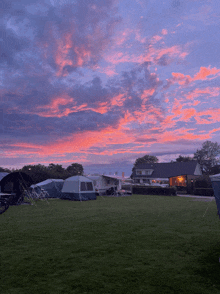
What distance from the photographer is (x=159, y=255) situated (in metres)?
5.47

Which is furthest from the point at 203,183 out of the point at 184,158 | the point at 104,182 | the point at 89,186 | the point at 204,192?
the point at 184,158

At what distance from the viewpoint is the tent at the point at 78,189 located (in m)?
21.0

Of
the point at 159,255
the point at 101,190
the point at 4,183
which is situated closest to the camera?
the point at 159,255

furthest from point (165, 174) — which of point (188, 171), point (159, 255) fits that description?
point (159, 255)

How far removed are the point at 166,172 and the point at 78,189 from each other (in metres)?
30.5

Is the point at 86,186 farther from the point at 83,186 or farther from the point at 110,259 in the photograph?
the point at 110,259

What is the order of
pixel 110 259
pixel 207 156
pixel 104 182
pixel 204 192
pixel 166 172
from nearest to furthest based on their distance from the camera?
pixel 110 259
pixel 204 192
pixel 104 182
pixel 166 172
pixel 207 156

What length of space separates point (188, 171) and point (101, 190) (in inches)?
930

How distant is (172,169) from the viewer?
47.2 m

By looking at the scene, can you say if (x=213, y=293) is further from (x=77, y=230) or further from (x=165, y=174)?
(x=165, y=174)

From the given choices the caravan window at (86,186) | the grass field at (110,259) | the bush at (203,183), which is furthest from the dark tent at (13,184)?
the bush at (203,183)

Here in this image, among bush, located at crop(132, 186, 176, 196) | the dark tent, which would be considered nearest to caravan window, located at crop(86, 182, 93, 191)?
the dark tent

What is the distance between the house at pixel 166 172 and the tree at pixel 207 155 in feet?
64.6

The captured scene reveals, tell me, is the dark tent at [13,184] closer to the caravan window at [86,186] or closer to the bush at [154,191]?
the caravan window at [86,186]
